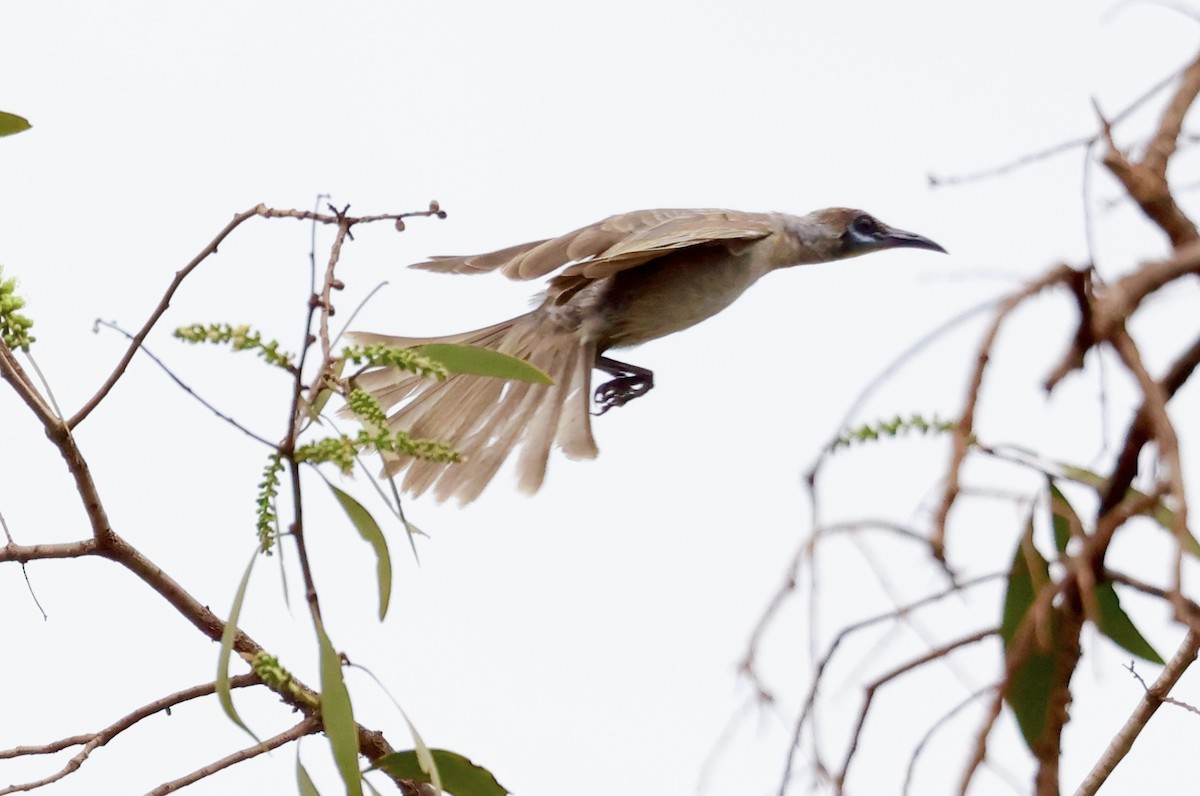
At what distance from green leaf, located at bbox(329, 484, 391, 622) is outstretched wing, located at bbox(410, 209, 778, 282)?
142cm

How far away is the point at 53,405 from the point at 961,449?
1.15 metres

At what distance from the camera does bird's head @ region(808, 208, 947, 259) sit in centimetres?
429

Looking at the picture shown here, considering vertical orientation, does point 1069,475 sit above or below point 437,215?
below

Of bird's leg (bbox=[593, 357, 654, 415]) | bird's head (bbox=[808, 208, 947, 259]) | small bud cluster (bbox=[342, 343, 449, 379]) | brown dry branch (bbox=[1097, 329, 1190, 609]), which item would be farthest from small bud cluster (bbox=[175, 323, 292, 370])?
bird's head (bbox=[808, 208, 947, 259])

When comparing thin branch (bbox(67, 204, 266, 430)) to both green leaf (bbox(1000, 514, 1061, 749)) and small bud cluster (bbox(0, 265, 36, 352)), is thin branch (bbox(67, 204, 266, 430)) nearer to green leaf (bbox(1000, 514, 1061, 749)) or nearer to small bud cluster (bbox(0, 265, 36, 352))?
small bud cluster (bbox(0, 265, 36, 352))

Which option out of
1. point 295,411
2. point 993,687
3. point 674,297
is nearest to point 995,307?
point 993,687

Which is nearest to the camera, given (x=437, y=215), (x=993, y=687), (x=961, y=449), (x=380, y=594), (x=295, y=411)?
(x=961, y=449)

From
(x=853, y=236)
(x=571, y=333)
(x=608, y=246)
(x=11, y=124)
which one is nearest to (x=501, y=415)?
(x=571, y=333)

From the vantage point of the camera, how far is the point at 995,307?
738mm

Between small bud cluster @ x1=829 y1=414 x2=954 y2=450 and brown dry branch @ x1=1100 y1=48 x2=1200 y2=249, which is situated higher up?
brown dry branch @ x1=1100 y1=48 x2=1200 y2=249

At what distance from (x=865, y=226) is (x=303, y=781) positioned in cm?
325

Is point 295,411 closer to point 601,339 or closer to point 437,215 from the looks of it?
point 437,215

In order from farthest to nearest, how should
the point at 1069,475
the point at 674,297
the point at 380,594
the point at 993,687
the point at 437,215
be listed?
the point at 674,297 < the point at 437,215 < the point at 380,594 < the point at 1069,475 < the point at 993,687

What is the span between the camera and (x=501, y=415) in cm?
343
